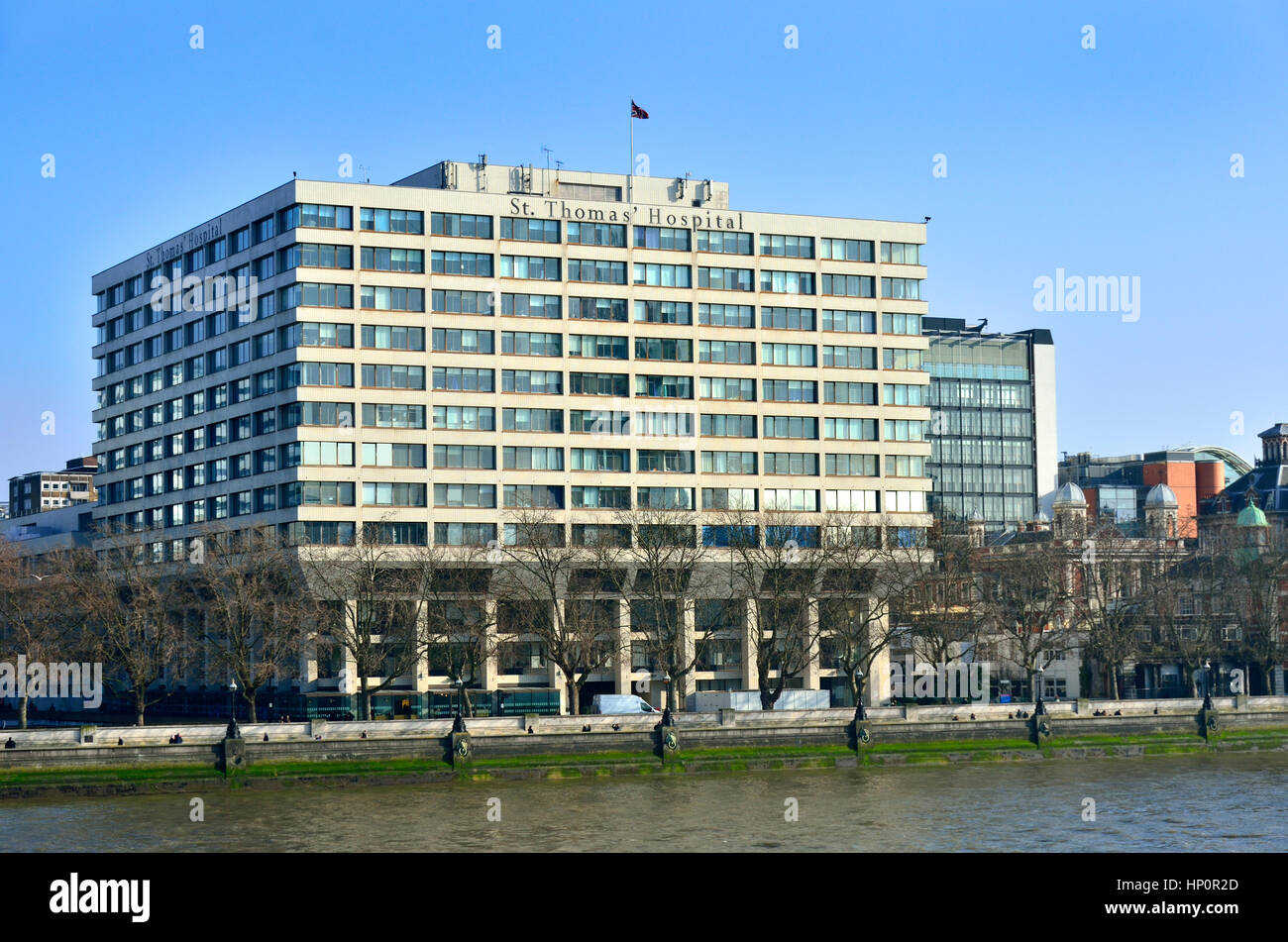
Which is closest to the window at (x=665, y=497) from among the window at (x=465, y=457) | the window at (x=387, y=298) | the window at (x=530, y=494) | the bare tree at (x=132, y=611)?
the window at (x=530, y=494)

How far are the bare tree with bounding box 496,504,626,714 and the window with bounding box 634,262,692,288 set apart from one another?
1998 cm

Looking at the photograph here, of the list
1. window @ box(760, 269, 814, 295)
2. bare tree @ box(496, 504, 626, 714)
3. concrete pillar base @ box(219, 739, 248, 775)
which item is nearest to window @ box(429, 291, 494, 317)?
bare tree @ box(496, 504, 626, 714)

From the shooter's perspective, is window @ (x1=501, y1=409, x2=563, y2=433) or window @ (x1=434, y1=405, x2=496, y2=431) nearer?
window @ (x1=434, y1=405, x2=496, y2=431)

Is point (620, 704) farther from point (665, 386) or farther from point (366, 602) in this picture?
point (665, 386)

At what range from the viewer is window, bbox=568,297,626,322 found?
12422 centimetres

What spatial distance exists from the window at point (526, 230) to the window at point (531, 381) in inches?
396

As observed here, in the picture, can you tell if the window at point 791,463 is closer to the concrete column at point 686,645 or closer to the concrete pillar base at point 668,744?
the concrete column at point 686,645

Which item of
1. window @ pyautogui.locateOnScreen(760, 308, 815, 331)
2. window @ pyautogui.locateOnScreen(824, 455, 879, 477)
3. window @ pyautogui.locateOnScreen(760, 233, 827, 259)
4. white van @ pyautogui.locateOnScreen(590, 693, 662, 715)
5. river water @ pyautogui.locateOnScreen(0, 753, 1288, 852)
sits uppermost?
window @ pyautogui.locateOnScreen(760, 233, 827, 259)

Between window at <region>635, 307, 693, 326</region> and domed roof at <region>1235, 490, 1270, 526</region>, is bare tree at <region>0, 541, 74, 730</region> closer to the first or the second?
window at <region>635, 307, 693, 326</region>

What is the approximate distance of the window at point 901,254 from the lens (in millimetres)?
134750

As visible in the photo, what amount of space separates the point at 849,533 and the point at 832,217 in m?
26.3

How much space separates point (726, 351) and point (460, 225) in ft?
75.8

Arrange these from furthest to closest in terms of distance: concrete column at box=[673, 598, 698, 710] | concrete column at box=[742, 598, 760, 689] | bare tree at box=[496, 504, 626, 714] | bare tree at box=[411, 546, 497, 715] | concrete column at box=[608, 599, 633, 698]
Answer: concrete column at box=[742, 598, 760, 689] < concrete column at box=[608, 599, 633, 698] < concrete column at box=[673, 598, 698, 710] < bare tree at box=[496, 504, 626, 714] < bare tree at box=[411, 546, 497, 715]
